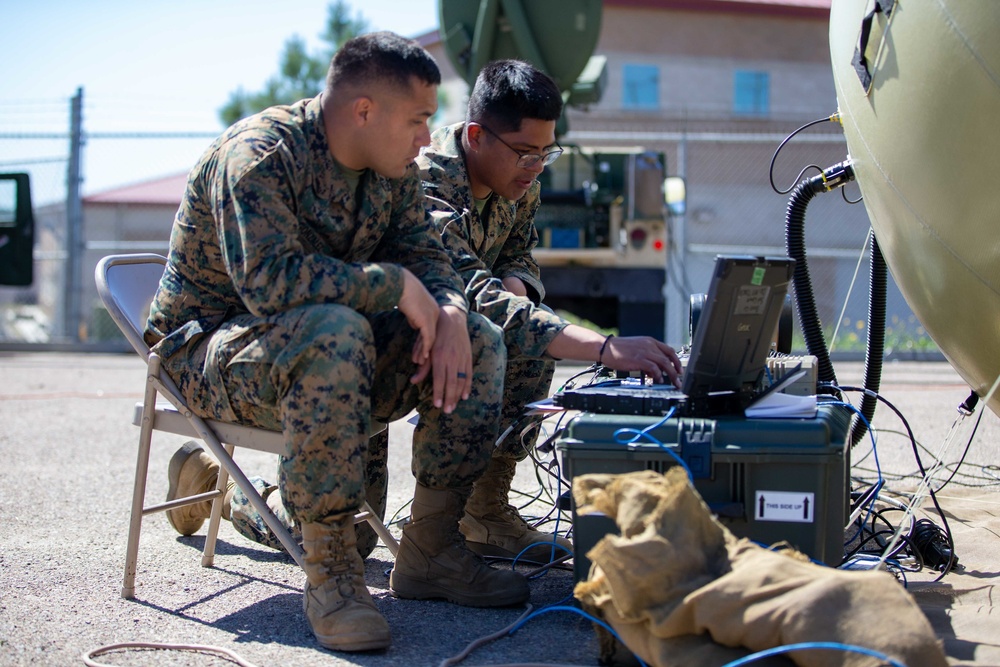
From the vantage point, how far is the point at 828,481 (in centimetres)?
212

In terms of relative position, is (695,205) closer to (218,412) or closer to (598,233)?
(598,233)

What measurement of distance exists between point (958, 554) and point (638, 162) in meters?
6.41

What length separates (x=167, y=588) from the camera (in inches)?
108

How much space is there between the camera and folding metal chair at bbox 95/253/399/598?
8.10 feet

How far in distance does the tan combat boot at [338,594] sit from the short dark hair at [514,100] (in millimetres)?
1407

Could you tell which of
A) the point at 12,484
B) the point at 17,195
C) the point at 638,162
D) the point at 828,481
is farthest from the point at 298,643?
the point at 17,195

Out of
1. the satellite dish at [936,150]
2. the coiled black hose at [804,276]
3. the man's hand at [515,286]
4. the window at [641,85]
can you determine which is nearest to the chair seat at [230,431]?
the man's hand at [515,286]

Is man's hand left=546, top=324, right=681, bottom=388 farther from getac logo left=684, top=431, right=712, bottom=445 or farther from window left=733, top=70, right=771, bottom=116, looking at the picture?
window left=733, top=70, right=771, bottom=116

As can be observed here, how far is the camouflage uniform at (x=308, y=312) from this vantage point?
223 cm

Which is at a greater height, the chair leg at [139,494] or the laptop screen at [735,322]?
the laptop screen at [735,322]

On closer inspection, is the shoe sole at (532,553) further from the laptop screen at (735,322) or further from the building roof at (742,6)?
the building roof at (742,6)

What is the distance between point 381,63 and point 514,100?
752mm

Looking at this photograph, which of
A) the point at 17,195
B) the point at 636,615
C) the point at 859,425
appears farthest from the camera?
the point at 17,195

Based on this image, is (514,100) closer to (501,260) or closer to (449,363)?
(501,260)
